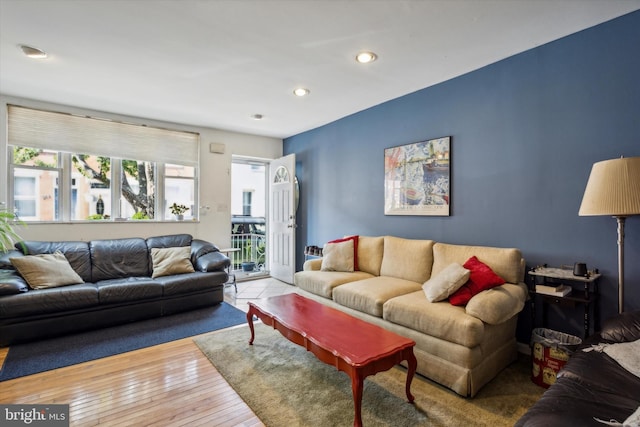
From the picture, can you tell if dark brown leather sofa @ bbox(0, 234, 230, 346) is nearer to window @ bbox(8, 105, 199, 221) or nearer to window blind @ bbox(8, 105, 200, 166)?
window @ bbox(8, 105, 199, 221)

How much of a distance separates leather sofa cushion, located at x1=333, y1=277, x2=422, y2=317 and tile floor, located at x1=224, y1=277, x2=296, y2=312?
1.55 m

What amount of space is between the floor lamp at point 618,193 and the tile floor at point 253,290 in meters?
3.61

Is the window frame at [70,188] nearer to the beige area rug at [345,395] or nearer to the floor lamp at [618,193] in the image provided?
the beige area rug at [345,395]

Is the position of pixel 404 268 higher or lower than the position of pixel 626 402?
higher

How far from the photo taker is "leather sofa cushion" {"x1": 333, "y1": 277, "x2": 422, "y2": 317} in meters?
2.75

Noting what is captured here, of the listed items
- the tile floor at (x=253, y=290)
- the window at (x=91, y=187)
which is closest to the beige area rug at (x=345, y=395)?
the tile floor at (x=253, y=290)

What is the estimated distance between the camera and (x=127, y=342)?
9.70 feet

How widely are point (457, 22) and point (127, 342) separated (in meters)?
3.95

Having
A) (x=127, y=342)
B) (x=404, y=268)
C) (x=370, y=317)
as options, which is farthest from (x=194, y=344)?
(x=404, y=268)

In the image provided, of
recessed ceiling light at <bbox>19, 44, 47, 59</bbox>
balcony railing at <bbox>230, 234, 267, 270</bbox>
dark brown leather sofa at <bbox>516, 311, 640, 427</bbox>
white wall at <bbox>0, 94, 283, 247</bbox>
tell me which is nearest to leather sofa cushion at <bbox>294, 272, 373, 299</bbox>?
dark brown leather sofa at <bbox>516, 311, 640, 427</bbox>

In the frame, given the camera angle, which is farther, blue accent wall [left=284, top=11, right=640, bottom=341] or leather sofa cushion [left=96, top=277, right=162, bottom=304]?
leather sofa cushion [left=96, top=277, right=162, bottom=304]

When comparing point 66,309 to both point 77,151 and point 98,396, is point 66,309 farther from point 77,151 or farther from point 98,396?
point 77,151

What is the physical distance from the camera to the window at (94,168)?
3.81m

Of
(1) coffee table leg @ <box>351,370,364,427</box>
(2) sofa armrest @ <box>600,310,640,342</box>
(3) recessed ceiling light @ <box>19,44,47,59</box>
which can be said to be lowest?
(1) coffee table leg @ <box>351,370,364,427</box>
